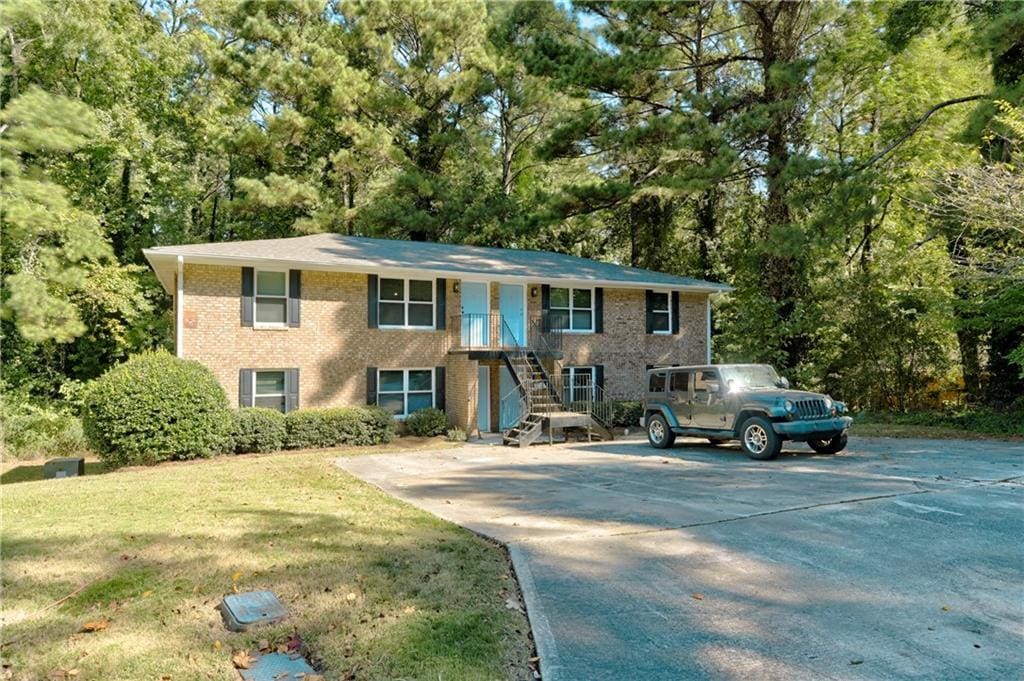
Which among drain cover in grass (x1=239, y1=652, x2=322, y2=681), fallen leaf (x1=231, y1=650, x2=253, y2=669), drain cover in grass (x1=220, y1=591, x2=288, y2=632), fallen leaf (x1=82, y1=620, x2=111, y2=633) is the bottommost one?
drain cover in grass (x1=239, y1=652, x2=322, y2=681)

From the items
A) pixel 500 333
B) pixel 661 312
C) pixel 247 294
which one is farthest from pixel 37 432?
pixel 661 312

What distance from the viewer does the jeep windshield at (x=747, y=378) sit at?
13.2m

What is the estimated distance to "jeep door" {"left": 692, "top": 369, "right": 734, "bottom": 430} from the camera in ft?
43.1

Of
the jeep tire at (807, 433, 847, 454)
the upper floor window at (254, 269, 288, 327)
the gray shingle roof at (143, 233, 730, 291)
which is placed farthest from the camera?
the upper floor window at (254, 269, 288, 327)

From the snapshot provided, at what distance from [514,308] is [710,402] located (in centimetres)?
794

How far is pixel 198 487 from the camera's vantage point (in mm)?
9328

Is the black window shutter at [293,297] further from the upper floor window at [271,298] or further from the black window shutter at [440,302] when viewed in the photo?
the black window shutter at [440,302]

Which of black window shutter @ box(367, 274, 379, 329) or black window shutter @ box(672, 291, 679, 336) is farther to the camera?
black window shutter @ box(672, 291, 679, 336)

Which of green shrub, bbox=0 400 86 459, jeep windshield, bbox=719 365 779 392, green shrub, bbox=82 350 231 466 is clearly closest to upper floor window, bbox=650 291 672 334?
jeep windshield, bbox=719 365 779 392

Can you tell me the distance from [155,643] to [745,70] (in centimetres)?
2840

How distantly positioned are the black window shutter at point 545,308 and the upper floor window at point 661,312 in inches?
155

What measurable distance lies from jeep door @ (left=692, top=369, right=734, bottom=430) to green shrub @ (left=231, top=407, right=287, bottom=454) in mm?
9387

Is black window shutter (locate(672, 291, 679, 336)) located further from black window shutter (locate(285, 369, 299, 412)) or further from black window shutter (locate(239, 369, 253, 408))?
black window shutter (locate(239, 369, 253, 408))

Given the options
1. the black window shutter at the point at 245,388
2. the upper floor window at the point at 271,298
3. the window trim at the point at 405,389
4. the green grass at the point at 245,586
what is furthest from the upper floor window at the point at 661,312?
the green grass at the point at 245,586
